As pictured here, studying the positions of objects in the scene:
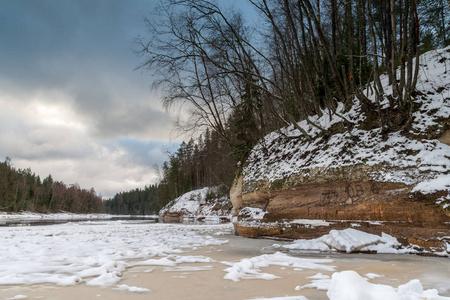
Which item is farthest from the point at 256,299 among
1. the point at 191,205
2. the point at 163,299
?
the point at 191,205

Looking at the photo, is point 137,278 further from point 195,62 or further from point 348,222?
point 195,62

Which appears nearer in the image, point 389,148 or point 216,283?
point 216,283

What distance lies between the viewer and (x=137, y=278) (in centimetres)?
312

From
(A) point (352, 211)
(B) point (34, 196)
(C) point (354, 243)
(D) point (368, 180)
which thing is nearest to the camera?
(C) point (354, 243)

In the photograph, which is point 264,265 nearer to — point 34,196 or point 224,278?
point 224,278

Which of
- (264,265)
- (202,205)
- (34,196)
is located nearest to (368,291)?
(264,265)

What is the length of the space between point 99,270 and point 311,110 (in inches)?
388

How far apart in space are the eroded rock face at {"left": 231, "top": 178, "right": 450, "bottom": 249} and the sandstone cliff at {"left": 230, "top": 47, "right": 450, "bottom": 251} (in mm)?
16

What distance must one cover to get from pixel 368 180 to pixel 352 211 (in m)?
0.81

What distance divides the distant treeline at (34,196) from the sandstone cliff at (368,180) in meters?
67.3

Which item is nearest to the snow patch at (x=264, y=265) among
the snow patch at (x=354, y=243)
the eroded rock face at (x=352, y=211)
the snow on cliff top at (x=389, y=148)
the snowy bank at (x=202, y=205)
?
the snow patch at (x=354, y=243)

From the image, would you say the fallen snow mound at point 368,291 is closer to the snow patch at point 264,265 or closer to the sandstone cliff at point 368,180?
the snow patch at point 264,265

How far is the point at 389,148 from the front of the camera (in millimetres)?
6156

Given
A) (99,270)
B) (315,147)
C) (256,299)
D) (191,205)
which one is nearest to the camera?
(256,299)
